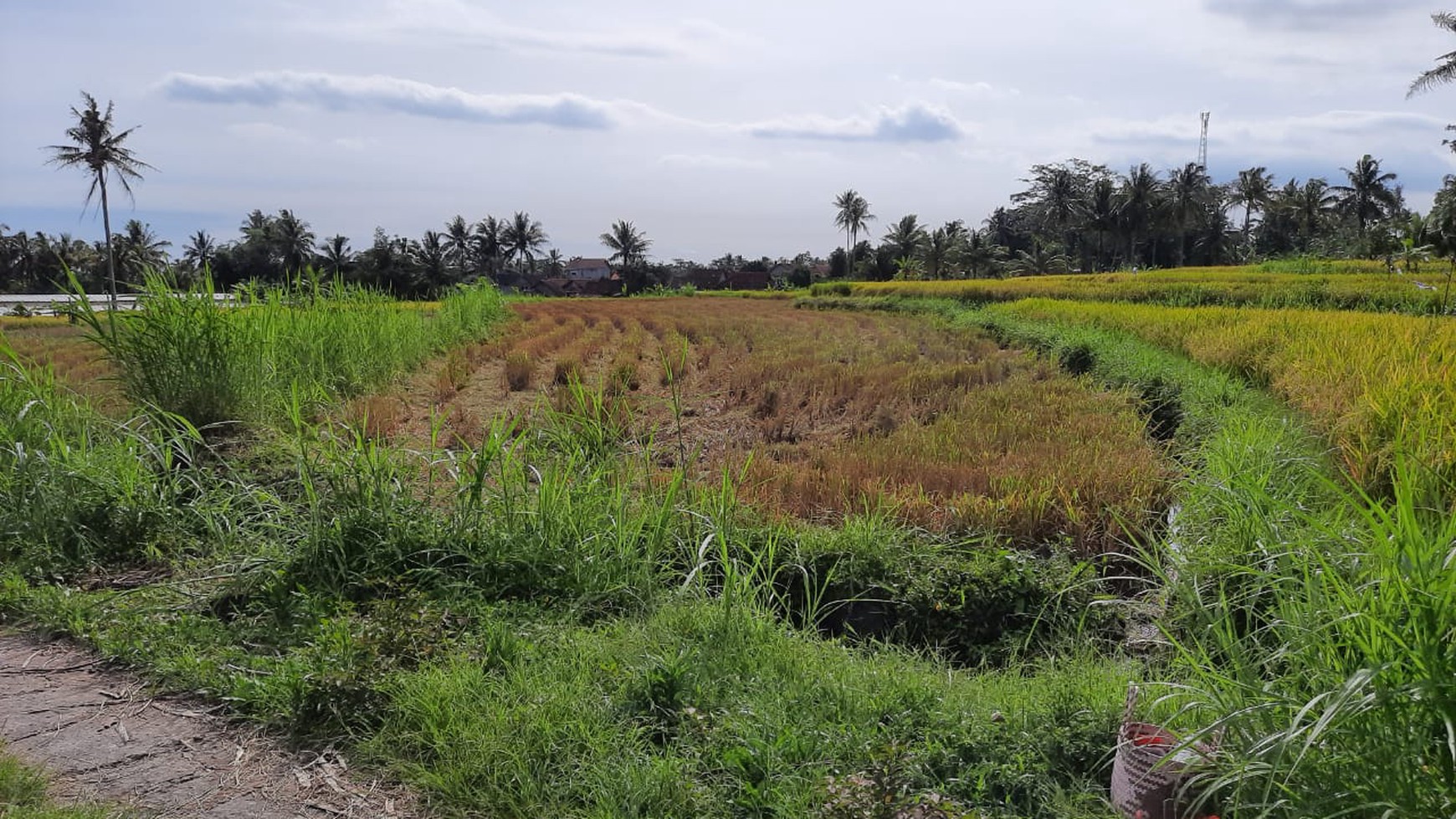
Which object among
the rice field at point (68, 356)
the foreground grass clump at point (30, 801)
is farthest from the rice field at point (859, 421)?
Result: the foreground grass clump at point (30, 801)

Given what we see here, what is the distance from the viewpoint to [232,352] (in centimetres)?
545

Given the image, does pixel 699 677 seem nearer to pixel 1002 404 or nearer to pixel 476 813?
pixel 476 813

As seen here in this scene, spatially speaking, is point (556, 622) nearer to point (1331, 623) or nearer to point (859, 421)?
point (1331, 623)

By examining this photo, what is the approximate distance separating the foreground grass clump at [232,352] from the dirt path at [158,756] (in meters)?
1.68

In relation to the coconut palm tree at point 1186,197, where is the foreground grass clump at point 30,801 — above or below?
below

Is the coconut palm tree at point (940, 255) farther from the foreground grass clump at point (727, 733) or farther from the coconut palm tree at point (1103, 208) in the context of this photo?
the foreground grass clump at point (727, 733)

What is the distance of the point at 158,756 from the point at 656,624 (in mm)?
1623

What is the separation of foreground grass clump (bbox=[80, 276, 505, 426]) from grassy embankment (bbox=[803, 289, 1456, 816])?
13.5 feet

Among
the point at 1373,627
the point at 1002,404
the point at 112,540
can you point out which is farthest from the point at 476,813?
the point at 1002,404

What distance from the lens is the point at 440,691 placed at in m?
2.72

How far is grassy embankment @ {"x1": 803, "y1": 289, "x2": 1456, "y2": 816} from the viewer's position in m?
1.76

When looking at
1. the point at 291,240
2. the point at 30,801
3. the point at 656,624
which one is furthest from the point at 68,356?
the point at 291,240

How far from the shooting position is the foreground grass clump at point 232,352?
5.20 metres

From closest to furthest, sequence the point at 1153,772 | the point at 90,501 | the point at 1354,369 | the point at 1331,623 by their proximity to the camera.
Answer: the point at 1331,623 → the point at 1153,772 → the point at 90,501 → the point at 1354,369
